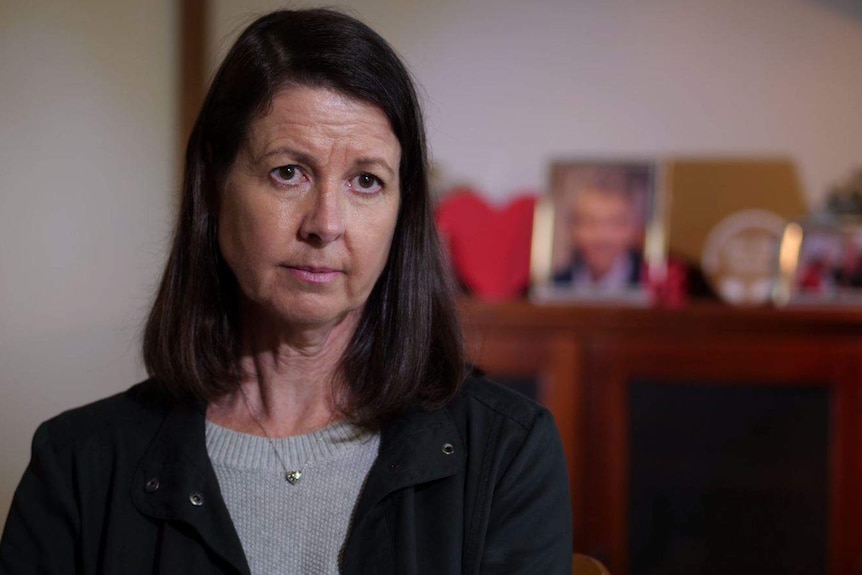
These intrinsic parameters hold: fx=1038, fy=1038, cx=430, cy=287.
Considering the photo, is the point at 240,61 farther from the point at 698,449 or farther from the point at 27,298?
the point at 698,449

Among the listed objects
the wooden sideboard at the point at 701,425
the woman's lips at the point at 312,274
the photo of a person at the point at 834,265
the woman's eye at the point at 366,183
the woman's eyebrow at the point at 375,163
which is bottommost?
the wooden sideboard at the point at 701,425

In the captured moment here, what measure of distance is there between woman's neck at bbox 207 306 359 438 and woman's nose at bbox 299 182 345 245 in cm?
18

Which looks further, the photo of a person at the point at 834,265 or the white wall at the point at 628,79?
the white wall at the point at 628,79

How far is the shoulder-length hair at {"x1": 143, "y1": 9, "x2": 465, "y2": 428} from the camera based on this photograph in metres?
1.33

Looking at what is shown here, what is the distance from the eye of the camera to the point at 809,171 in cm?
306

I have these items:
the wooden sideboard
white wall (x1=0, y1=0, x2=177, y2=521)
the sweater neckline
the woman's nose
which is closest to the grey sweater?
the sweater neckline

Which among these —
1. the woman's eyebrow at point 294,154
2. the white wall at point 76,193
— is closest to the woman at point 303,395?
the woman's eyebrow at point 294,154

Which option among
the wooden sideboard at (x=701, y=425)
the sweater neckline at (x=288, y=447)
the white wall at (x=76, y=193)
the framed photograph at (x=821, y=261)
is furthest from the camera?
the framed photograph at (x=821, y=261)

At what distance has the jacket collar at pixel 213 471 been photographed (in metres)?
1.33

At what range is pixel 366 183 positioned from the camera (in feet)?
4.41

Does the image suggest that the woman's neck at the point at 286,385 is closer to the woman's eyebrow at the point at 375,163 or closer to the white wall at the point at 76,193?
the woman's eyebrow at the point at 375,163

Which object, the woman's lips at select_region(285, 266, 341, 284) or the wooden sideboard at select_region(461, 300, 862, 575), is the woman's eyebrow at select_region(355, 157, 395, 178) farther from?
the wooden sideboard at select_region(461, 300, 862, 575)

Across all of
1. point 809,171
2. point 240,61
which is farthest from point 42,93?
point 809,171

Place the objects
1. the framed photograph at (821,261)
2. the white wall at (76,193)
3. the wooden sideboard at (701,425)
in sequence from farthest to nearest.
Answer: the framed photograph at (821,261)
the wooden sideboard at (701,425)
the white wall at (76,193)
